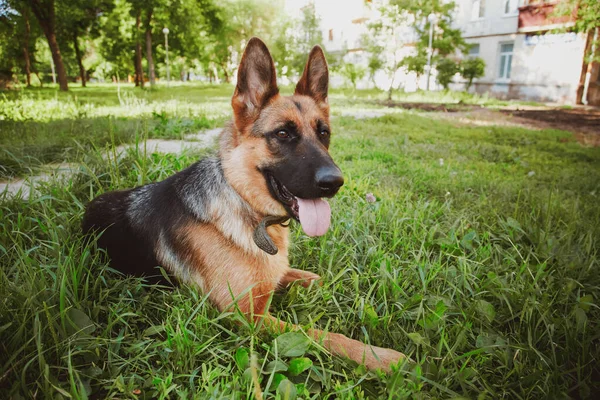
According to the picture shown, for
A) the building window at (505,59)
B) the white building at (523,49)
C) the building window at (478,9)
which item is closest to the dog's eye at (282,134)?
the white building at (523,49)

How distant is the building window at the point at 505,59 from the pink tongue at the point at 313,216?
84.0ft

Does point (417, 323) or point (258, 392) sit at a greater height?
point (258, 392)

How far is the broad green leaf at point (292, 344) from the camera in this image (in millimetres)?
1628

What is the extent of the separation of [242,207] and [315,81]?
3.98 feet

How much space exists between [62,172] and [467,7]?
91.9ft

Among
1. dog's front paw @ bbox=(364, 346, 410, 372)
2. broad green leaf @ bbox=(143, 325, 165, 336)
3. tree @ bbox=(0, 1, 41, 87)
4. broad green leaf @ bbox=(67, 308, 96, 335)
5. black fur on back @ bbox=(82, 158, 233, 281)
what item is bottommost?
dog's front paw @ bbox=(364, 346, 410, 372)

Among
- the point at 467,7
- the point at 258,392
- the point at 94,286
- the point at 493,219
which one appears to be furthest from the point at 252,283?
the point at 467,7

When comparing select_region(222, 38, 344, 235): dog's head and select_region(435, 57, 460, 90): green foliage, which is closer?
select_region(222, 38, 344, 235): dog's head

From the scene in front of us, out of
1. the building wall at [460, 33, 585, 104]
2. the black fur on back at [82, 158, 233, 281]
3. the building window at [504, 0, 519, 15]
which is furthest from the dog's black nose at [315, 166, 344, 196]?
the building window at [504, 0, 519, 15]

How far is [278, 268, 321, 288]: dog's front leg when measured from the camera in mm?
2369

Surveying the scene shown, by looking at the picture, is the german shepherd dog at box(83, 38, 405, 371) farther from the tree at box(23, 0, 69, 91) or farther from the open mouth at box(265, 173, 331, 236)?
the tree at box(23, 0, 69, 91)

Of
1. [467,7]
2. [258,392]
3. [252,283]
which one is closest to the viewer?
[258,392]

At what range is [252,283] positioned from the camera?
6.43 ft

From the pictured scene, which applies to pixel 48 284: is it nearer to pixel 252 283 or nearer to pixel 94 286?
pixel 94 286
